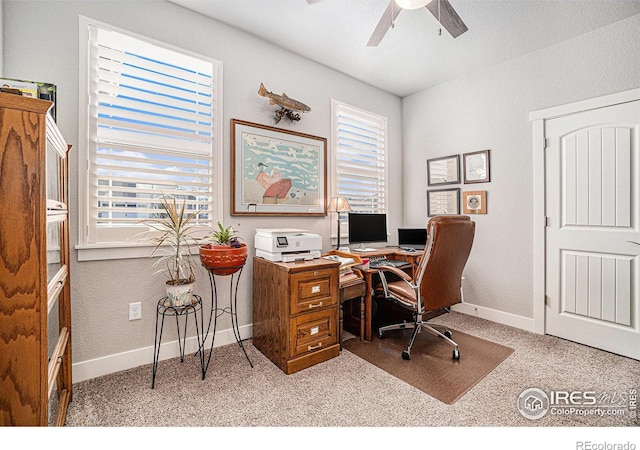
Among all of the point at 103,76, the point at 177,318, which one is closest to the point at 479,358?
the point at 177,318

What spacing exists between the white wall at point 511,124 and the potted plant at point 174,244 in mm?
3012

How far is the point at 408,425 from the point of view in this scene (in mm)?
1616

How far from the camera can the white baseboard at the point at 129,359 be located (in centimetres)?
201

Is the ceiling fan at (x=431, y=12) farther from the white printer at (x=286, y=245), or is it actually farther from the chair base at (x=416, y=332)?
the chair base at (x=416, y=332)

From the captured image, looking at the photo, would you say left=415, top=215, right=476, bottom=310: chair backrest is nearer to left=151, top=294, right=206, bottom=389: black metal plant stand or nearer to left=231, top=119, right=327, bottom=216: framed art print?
left=231, top=119, right=327, bottom=216: framed art print

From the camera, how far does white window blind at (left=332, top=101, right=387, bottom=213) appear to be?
3.44 metres

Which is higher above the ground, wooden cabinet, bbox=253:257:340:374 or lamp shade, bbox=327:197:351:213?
lamp shade, bbox=327:197:351:213

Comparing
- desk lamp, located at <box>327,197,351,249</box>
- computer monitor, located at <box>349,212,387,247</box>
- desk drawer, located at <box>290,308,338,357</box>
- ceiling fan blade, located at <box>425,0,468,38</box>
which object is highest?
ceiling fan blade, located at <box>425,0,468,38</box>

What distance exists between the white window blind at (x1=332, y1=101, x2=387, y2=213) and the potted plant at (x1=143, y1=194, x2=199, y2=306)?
5.61ft

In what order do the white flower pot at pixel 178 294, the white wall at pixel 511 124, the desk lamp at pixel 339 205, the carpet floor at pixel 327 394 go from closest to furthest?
the carpet floor at pixel 327 394, the white flower pot at pixel 178 294, the white wall at pixel 511 124, the desk lamp at pixel 339 205

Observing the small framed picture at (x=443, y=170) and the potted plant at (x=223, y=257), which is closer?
the potted plant at (x=223, y=257)

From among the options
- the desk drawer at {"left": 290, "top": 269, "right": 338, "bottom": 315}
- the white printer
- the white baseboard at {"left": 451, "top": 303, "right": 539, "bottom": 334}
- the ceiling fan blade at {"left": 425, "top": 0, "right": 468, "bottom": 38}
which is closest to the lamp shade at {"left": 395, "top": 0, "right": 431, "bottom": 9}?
the ceiling fan blade at {"left": 425, "top": 0, "right": 468, "bottom": 38}

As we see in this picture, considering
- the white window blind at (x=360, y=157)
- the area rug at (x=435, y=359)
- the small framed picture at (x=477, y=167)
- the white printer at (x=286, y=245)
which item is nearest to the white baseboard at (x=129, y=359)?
the white printer at (x=286, y=245)

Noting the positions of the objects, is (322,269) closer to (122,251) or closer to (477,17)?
(122,251)
